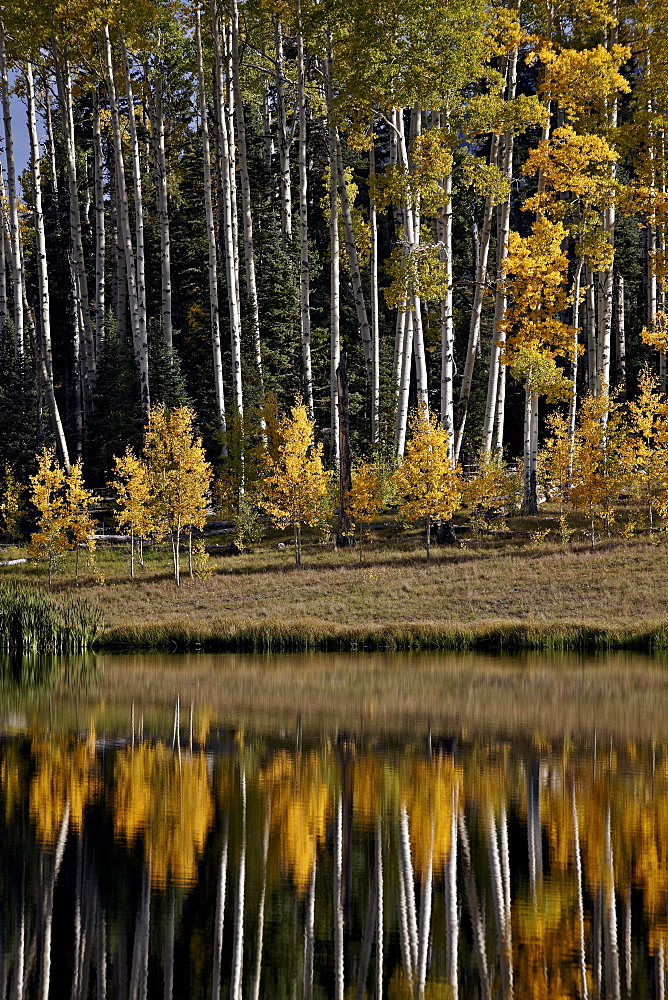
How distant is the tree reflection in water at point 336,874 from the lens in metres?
7.99

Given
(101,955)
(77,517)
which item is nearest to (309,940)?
(101,955)

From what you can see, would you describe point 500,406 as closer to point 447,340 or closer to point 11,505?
point 447,340

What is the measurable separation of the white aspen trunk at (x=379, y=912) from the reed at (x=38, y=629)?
1730 centimetres

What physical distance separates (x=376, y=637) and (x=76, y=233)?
2095 centimetres

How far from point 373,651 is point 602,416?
12.9 meters

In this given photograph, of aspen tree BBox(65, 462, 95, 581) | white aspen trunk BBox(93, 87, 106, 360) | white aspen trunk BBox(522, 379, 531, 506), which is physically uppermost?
white aspen trunk BBox(93, 87, 106, 360)

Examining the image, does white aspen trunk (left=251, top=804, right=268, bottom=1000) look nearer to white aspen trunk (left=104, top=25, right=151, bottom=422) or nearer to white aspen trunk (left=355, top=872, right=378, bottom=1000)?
white aspen trunk (left=355, top=872, right=378, bottom=1000)

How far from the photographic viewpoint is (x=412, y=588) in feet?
101

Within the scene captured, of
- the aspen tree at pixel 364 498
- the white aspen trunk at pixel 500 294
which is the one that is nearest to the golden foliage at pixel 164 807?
the aspen tree at pixel 364 498

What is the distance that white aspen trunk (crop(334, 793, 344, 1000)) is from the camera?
7887 mm

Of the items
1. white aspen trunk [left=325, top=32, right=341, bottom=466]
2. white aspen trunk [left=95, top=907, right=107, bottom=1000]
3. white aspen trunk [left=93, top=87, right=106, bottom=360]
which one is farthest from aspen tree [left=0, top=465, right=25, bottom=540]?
white aspen trunk [left=95, top=907, right=107, bottom=1000]

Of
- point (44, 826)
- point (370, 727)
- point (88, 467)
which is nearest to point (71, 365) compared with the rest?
point (88, 467)

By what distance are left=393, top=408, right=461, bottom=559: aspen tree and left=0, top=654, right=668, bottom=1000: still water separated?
1417cm

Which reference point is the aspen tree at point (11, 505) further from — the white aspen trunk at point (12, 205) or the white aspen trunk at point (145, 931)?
the white aspen trunk at point (145, 931)
